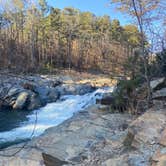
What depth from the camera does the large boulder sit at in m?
17.2

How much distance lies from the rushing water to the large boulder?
1015 millimetres

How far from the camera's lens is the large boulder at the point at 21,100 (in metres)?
17.2

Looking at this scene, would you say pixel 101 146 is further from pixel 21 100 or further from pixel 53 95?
pixel 53 95

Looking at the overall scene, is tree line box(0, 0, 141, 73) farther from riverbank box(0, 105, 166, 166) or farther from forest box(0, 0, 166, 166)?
riverbank box(0, 105, 166, 166)

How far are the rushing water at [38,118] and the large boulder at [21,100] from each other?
1.01 metres

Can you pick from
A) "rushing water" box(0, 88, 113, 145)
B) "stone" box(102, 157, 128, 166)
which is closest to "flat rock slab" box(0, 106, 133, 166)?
"stone" box(102, 157, 128, 166)

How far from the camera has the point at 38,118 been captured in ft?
47.3

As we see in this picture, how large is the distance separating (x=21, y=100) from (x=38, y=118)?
336cm

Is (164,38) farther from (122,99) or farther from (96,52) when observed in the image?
(96,52)

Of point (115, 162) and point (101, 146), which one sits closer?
point (115, 162)

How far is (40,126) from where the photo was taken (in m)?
12.6

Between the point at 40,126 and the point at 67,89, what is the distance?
26.7 ft

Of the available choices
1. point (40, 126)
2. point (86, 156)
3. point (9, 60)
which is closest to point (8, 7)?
point (9, 60)

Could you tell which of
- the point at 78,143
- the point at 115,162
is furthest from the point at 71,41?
the point at 115,162
